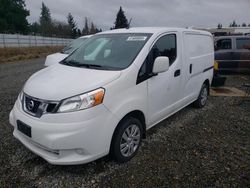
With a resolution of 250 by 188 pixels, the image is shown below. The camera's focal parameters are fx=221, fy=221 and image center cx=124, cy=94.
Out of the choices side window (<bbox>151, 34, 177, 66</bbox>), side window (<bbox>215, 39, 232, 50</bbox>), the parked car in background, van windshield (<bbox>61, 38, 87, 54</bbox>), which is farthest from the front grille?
side window (<bbox>215, 39, 232, 50</bbox>)

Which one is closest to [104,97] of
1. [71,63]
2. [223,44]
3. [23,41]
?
[71,63]

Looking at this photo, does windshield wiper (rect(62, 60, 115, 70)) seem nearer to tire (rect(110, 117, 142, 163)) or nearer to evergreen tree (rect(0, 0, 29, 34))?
tire (rect(110, 117, 142, 163))

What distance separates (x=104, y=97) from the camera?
2.55 m

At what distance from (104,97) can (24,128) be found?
1048mm

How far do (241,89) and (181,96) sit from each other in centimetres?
423

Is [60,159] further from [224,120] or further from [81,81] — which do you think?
[224,120]

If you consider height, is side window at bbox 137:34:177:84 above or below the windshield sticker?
below

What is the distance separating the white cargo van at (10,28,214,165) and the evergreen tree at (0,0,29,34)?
46.3 metres

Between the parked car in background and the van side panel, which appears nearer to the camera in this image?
the van side panel

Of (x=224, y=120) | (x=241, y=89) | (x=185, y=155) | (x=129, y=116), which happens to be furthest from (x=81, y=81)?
(x=241, y=89)

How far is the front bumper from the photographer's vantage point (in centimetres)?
240

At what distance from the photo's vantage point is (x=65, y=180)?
8.86 feet

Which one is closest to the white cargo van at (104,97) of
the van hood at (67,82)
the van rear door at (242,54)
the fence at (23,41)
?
the van hood at (67,82)

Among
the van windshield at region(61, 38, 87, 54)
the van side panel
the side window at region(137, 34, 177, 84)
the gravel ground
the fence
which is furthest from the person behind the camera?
the fence
